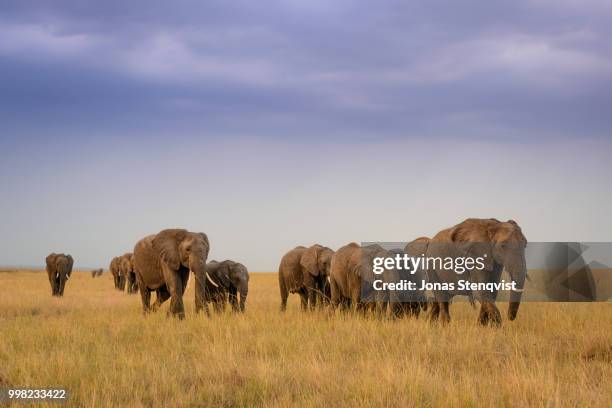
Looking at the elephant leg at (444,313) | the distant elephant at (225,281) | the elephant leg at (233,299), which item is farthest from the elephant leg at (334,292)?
the elephant leg at (444,313)

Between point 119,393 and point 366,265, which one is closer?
point 119,393

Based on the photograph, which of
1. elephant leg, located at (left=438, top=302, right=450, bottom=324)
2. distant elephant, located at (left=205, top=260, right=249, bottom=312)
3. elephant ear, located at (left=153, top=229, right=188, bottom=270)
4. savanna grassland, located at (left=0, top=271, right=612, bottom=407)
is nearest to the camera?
savanna grassland, located at (left=0, top=271, right=612, bottom=407)

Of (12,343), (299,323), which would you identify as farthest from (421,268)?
(12,343)

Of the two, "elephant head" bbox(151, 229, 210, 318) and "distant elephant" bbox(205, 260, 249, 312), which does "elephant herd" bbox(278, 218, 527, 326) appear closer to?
"distant elephant" bbox(205, 260, 249, 312)

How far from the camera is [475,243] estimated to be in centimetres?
1524

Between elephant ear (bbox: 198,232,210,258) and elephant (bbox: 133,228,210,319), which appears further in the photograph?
elephant ear (bbox: 198,232,210,258)

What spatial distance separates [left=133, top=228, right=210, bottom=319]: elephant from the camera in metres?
17.0

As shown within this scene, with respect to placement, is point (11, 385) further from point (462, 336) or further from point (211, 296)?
point (211, 296)

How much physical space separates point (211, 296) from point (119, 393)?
12085 mm

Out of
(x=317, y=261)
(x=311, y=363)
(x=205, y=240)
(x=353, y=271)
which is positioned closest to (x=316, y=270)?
(x=317, y=261)

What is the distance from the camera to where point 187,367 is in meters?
9.98

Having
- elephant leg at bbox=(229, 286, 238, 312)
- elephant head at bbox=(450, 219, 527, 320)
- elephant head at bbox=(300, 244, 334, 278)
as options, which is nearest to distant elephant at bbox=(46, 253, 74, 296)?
elephant leg at bbox=(229, 286, 238, 312)

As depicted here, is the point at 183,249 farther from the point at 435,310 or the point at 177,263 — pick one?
the point at 435,310

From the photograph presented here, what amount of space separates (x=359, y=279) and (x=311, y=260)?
12.0ft
